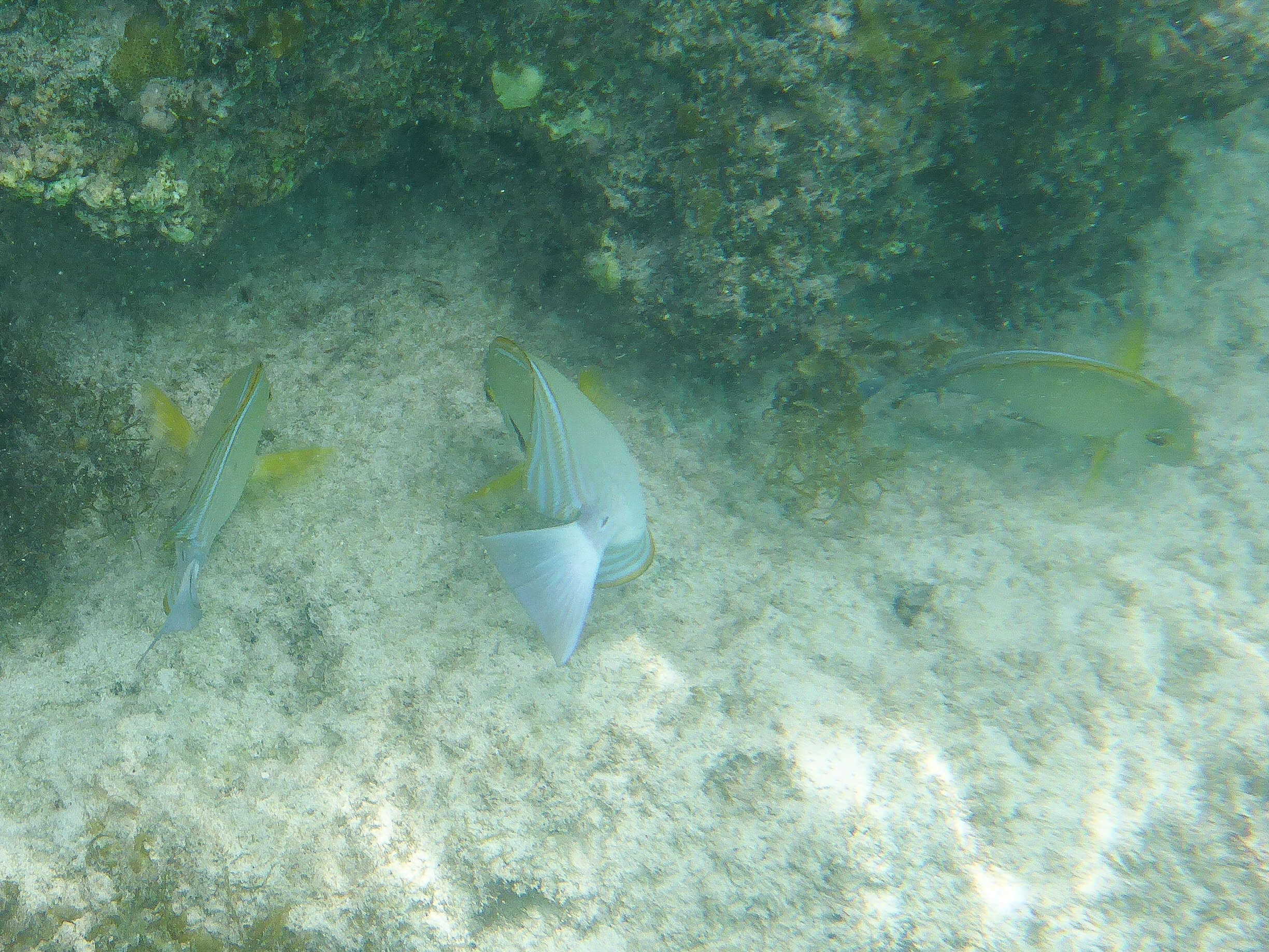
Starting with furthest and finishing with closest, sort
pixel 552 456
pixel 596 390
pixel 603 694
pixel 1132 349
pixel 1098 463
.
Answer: pixel 1132 349
pixel 1098 463
pixel 596 390
pixel 603 694
pixel 552 456

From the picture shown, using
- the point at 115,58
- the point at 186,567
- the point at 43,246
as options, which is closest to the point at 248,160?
the point at 115,58

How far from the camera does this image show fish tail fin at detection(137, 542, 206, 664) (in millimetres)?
1844

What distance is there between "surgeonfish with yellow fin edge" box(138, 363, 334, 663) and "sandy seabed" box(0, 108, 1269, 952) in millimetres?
435

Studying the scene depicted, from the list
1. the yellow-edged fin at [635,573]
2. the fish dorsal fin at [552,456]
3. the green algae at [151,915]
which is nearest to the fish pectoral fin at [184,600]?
the green algae at [151,915]

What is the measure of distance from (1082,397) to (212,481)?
3911 mm

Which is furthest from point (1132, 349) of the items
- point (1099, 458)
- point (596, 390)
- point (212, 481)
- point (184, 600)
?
point (184, 600)

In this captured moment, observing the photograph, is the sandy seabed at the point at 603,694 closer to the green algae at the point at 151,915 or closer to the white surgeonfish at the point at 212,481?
the green algae at the point at 151,915

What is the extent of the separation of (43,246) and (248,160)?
103 cm

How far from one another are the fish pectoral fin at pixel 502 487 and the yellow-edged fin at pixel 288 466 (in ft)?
2.13

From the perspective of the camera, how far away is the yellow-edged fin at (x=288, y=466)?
251cm

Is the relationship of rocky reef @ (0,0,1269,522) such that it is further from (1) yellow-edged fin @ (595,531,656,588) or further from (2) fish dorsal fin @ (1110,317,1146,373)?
(1) yellow-edged fin @ (595,531,656,588)

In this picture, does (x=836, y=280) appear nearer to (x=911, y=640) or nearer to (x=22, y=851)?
(x=911, y=640)

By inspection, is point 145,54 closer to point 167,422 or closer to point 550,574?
point 167,422

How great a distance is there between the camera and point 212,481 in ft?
6.70
